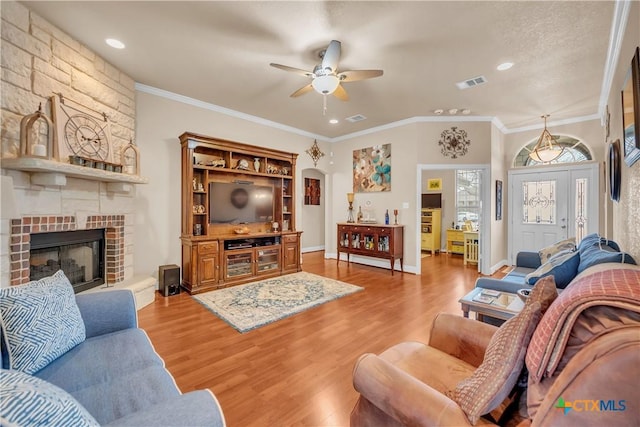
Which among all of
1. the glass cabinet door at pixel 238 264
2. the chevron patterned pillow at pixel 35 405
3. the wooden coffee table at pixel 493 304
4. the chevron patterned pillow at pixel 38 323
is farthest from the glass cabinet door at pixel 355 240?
the chevron patterned pillow at pixel 35 405

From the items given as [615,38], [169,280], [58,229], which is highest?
[615,38]

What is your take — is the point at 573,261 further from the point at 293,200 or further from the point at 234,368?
the point at 293,200

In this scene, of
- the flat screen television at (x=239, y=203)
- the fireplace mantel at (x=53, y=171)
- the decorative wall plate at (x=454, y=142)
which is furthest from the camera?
the decorative wall plate at (x=454, y=142)

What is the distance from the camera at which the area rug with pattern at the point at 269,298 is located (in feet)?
9.85

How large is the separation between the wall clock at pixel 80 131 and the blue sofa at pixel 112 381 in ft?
6.00

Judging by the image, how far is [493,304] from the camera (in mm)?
2074

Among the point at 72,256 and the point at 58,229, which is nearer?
the point at 58,229

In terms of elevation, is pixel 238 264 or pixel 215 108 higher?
pixel 215 108

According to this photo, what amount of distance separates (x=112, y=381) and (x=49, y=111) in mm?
2700

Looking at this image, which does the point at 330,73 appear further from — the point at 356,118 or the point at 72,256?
the point at 72,256

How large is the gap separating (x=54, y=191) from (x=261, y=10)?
8.41ft

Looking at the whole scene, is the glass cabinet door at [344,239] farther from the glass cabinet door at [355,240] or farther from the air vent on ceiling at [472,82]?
the air vent on ceiling at [472,82]

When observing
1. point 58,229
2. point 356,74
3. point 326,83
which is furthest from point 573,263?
point 58,229

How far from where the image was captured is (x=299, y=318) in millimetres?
3045
